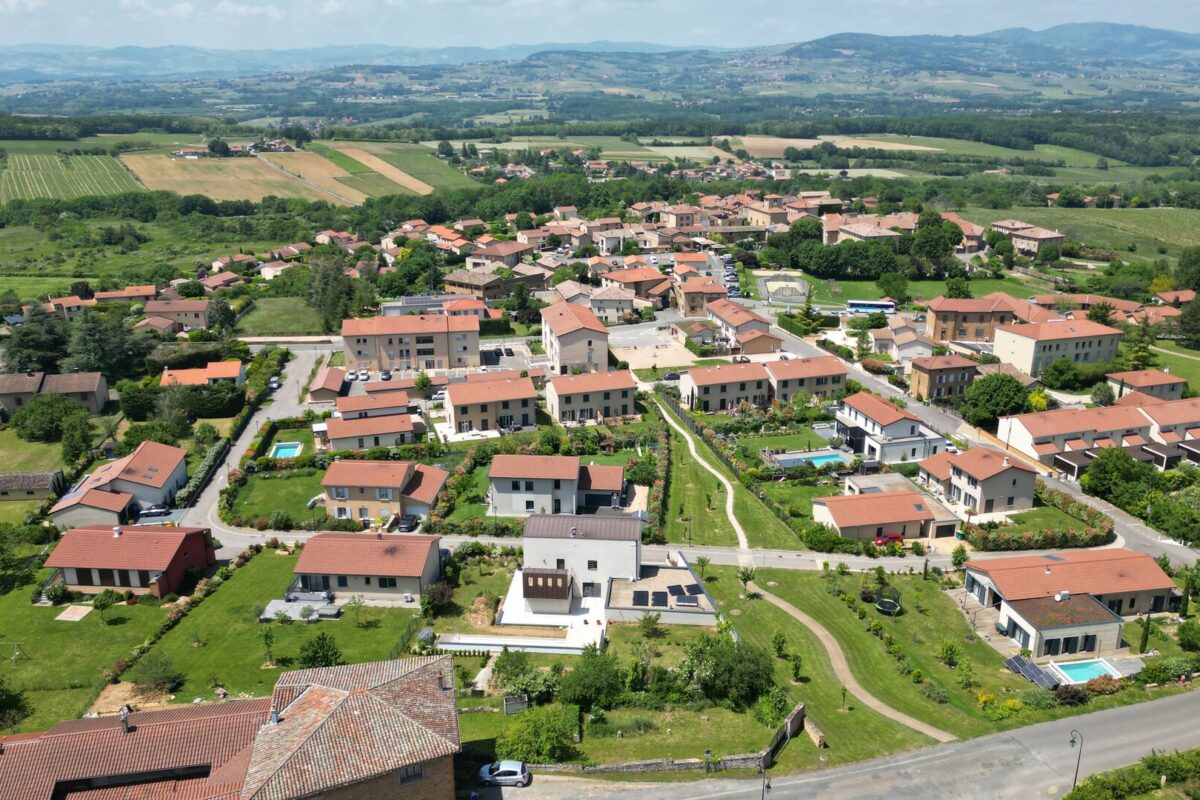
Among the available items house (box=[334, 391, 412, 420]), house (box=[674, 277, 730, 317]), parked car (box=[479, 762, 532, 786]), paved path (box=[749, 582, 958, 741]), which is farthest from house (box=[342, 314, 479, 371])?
parked car (box=[479, 762, 532, 786])

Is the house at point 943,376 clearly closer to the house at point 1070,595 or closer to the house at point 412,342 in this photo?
the house at point 1070,595

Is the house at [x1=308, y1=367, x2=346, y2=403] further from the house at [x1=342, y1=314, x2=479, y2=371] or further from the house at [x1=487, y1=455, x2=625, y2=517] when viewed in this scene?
the house at [x1=487, y1=455, x2=625, y2=517]

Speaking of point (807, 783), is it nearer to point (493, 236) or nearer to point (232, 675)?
point (232, 675)

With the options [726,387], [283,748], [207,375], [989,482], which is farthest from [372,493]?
[989,482]

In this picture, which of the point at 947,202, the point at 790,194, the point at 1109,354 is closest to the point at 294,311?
the point at 1109,354

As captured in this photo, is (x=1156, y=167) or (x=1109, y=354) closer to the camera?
(x=1109, y=354)

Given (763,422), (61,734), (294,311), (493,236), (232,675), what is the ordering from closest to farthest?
(61,734) < (232,675) < (763,422) < (294,311) < (493,236)

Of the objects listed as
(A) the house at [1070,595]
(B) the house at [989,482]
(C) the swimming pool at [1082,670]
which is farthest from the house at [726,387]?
(C) the swimming pool at [1082,670]
